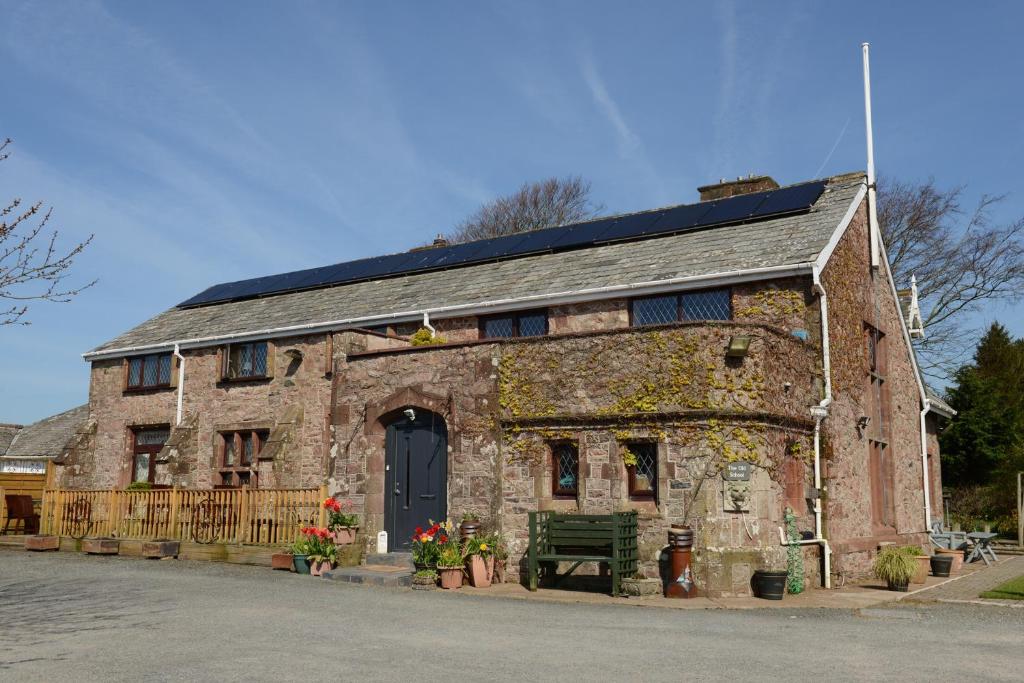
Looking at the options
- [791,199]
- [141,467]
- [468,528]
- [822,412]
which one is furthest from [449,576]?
[141,467]

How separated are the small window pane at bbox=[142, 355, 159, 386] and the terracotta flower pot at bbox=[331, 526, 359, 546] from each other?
412 inches

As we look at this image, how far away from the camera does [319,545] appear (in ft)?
54.4

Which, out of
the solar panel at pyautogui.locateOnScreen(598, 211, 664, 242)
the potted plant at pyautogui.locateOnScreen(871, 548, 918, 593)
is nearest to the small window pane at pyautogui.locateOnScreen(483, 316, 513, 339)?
the solar panel at pyautogui.locateOnScreen(598, 211, 664, 242)

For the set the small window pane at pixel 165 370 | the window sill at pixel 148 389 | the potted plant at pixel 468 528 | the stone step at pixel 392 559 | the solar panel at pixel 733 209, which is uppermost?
the solar panel at pixel 733 209

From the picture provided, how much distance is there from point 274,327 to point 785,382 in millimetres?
12895

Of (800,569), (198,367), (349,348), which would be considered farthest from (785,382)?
(198,367)

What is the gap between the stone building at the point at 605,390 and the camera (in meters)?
14.7

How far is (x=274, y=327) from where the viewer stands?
2300cm

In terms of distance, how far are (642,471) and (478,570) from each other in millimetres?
3117

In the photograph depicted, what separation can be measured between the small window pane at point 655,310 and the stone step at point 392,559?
6095 mm

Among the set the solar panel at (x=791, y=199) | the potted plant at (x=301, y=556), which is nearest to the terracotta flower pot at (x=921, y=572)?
the solar panel at (x=791, y=199)

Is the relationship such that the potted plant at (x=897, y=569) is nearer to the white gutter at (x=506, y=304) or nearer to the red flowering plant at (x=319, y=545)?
the white gutter at (x=506, y=304)

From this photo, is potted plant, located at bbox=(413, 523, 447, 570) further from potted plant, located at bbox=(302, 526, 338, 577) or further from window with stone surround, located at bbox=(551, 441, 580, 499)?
window with stone surround, located at bbox=(551, 441, 580, 499)

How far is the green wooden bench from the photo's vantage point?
46.2 ft
